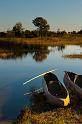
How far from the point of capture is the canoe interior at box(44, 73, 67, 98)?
19.2 meters

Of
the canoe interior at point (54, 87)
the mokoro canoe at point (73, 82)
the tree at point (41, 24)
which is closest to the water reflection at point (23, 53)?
the mokoro canoe at point (73, 82)

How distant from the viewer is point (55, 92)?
803 inches

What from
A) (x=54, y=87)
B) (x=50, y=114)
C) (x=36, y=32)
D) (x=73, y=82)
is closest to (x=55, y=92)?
(x=54, y=87)

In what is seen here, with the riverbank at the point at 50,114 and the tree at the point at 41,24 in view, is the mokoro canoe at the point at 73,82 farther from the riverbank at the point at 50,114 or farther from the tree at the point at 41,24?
the tree at the point at 41,24

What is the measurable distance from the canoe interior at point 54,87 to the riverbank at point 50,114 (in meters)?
0.88

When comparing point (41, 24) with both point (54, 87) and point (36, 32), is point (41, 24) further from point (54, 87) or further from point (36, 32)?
point (54, 87)

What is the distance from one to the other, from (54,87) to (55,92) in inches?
43.6

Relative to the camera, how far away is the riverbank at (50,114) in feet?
51.3

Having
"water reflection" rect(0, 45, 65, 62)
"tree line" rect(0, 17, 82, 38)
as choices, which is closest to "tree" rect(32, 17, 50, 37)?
"tree line" rect(0, 17, 82, 38)

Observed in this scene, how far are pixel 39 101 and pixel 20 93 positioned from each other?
360cm

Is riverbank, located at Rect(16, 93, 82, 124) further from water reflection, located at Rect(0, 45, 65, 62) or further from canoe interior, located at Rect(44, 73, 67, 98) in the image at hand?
water reflection, located at Rect(0, 45, 65, 62)

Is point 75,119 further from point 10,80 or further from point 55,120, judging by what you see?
point 10,80

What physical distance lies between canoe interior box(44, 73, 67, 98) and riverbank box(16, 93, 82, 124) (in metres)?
0.88

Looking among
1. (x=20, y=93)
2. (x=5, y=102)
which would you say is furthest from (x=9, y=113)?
(x=20, y=93)
